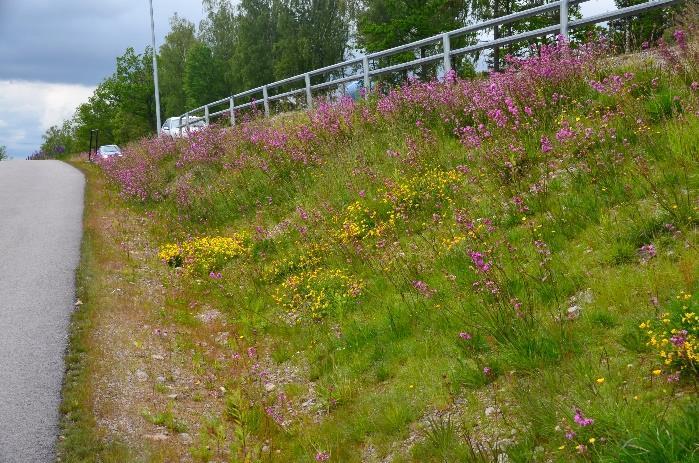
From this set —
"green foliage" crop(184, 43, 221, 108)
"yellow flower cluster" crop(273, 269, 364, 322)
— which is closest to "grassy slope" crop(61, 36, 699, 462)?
"yellow flower cluster" crop(273, 269, 364, 322)

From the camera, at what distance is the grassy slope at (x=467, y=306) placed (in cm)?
394

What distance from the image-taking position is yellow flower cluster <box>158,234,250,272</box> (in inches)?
394

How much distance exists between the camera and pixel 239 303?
831cm

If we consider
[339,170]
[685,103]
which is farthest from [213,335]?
[685,103]

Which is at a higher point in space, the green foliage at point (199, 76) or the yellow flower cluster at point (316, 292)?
the green foliage at point (199, 76)

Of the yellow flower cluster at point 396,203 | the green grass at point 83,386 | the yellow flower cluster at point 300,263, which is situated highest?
the yellow flower cluster at point 396,203

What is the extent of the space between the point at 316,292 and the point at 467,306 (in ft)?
8.20

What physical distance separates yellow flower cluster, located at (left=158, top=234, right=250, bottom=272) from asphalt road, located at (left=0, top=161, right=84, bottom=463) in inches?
66.5

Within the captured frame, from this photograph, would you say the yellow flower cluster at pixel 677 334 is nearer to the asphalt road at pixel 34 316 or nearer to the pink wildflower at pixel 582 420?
the pink wildflower at pixel 582 420

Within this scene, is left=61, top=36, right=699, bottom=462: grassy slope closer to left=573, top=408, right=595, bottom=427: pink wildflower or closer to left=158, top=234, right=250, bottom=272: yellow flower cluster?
left=573, top=408, right=595, bottom=427: pink wildflower

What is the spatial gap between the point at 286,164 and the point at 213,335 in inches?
218

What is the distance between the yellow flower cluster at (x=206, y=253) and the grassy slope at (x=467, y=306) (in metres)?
0.23

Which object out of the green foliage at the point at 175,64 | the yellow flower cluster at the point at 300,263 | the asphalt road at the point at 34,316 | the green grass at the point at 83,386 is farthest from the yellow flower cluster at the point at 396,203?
the green foliage at the point at 175,64

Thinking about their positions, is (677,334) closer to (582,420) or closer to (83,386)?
(582,420)
